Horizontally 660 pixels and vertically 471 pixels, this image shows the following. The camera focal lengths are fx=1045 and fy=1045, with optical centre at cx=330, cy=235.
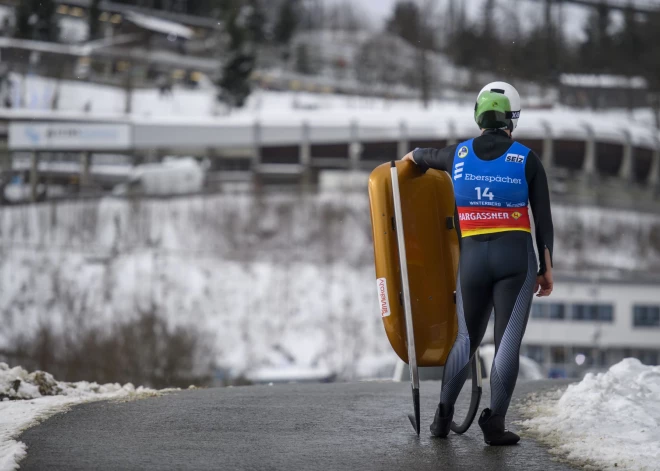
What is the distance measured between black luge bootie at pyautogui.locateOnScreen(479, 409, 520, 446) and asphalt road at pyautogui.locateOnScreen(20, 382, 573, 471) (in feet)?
0.17

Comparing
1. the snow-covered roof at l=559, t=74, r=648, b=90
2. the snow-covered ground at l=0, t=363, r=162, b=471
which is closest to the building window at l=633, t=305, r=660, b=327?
the snow-covered ground at l=0, t=363, r=162, b=471

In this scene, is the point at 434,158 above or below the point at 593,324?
above

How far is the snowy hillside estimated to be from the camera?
50781 mm

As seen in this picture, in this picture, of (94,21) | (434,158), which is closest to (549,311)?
(434,158)

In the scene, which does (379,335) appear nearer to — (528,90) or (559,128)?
(559,128)

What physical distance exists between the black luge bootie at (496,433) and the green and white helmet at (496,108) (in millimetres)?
1390

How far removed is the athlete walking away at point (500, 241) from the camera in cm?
495

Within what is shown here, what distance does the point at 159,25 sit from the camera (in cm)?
9650

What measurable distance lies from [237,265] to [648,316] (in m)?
22.2

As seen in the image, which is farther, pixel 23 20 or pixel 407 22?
pixel 407 22

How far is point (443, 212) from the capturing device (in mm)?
5555

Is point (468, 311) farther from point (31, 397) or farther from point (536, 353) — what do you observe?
point (536, 353)

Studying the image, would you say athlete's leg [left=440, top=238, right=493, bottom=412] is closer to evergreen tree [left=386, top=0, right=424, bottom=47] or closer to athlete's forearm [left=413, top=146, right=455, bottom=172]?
athlete's forearm [left=413, top=146, right=455, bottom=172]

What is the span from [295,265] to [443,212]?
52.0 m
